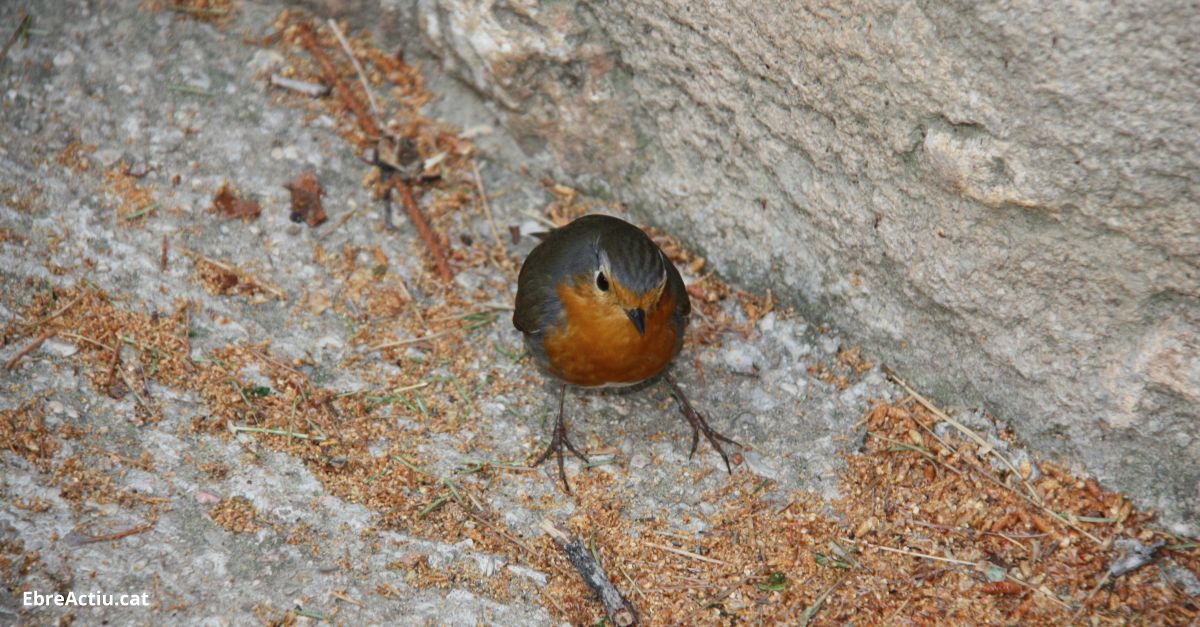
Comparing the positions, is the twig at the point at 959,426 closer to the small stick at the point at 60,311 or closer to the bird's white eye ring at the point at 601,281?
the bird's white eye ring at the point at 601,281

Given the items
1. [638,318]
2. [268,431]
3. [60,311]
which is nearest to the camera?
[638,318]

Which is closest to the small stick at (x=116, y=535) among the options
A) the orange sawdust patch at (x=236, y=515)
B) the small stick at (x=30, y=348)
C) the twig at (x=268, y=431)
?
the orange sawdust patch at (x=236, y=515)

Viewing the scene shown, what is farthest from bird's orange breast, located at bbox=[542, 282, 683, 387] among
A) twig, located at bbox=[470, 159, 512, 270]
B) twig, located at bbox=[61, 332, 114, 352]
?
twig, located at bbox=[61, 332, 114, 352]

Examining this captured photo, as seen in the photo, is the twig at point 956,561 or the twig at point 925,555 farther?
the twig at point 925,555

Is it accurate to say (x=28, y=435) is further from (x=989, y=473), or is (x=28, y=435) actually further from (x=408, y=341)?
(x=989, y=473)

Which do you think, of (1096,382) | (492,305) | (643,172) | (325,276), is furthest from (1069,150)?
(325,276)

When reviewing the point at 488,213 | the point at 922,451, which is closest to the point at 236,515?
the point at 488,213

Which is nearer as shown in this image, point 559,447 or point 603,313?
point 603,313
